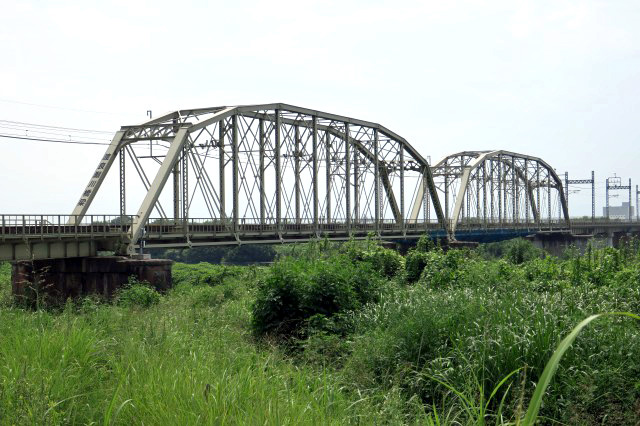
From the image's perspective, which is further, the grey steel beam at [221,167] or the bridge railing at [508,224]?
the bridge railing at [508,224]

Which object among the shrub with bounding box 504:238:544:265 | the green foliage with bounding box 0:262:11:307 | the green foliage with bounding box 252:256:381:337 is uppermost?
the green foliage with bounding box 252:256:381:337

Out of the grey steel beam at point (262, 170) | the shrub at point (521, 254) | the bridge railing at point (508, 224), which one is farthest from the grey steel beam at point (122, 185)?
the bridge railing at point (508, 224)

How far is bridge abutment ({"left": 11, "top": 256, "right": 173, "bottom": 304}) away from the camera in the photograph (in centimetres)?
2956

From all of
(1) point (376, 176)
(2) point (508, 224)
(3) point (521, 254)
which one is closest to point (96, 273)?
(3) point (521, 254)

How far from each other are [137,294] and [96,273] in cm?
512

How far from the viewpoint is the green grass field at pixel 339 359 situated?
5992mm

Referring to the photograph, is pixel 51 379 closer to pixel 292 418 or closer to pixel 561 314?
pixel 292 418

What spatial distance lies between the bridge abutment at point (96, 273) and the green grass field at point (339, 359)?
47.7ft

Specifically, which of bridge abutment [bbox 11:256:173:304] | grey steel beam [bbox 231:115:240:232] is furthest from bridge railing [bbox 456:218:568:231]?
bridge abutment [bbox 11:256:173:304]

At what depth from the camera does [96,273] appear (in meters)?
30.2

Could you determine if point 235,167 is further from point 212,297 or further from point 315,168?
point 212,297

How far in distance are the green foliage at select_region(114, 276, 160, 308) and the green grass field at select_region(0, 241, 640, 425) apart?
9.85 m

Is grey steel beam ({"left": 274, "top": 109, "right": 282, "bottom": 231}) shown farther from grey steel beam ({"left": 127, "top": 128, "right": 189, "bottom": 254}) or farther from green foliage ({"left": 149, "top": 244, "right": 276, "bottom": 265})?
green foliage ({"left": 149, "top": 244, "right": 276, "bottom": 265})

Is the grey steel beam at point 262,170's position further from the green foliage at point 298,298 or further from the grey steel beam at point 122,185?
the green foliage at point 298,298
